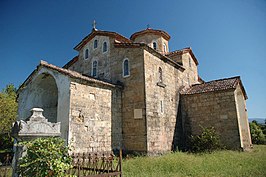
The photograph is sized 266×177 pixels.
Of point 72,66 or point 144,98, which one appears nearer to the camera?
point 144,98

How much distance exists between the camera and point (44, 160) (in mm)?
4332

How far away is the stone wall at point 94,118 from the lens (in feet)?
31.7

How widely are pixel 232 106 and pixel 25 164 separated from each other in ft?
38.8

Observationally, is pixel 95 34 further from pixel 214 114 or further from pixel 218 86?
pixel 214 114

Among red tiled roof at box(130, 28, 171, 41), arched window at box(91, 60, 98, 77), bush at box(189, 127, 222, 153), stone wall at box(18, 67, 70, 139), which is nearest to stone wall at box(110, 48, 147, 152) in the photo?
arched window at box(91, 60, 98, 77)

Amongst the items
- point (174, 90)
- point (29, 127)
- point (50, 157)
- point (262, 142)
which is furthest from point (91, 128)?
point (262, 142)

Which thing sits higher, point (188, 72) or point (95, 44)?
point (95, 44)

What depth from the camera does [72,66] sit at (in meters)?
16.3

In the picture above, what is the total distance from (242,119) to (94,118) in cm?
1007

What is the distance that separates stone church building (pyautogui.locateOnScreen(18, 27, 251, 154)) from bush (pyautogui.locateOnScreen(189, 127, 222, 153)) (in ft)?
1.81

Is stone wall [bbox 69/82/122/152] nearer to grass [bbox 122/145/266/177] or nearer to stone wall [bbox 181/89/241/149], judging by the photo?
grass [bbox 122/145/266/177]

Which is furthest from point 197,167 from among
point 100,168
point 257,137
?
point 257,137

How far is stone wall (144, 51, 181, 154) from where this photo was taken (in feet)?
37.3

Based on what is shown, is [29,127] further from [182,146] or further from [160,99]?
[182,146]
